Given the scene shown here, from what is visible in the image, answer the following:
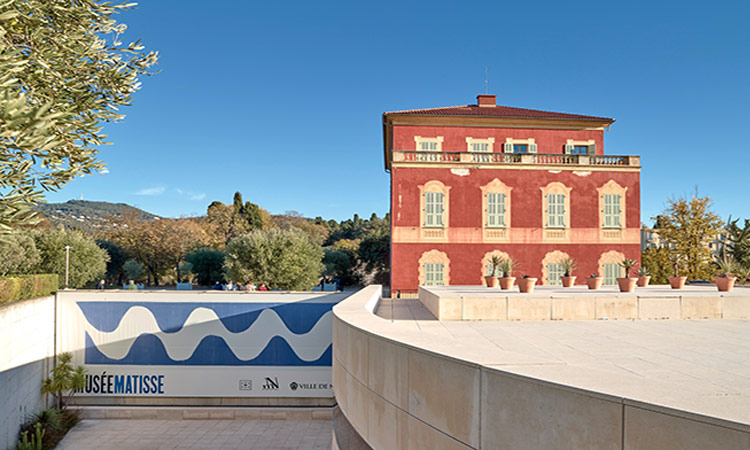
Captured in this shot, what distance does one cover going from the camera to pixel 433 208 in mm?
22281

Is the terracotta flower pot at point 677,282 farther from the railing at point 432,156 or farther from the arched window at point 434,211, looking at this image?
the railing at point 432,156

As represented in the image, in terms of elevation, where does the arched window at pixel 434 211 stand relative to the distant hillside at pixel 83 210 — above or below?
below

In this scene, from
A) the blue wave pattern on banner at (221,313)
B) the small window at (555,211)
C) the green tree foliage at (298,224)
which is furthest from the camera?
the green tree foliage at (298,224)

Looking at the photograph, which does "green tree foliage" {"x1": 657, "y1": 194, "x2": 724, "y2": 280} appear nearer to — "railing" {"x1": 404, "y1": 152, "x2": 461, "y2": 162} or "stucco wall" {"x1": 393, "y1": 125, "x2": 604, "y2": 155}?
"stucco wall" {"x1": 393, "y1": 125, "x2": 604, "y2": 155}

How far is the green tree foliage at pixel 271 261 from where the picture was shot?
28.8 m

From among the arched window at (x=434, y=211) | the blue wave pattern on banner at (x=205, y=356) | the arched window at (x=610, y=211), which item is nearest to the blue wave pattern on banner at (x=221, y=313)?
the blue wave pattern on banner at (x=205, y=356)

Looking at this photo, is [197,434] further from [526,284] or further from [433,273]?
[433,273]

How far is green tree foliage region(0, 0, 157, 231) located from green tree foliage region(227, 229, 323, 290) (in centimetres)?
1989

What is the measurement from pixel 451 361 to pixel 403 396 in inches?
35.8

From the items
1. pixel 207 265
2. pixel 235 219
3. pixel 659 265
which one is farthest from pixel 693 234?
pixel 235 219

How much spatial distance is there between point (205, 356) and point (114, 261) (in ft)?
124

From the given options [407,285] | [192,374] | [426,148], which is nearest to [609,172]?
[426,148]

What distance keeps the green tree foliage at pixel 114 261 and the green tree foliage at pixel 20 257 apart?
19.1 meters

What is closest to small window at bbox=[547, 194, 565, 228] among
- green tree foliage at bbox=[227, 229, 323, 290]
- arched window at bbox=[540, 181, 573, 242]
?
arched window at bbox=[540, 181, 573, 242]
